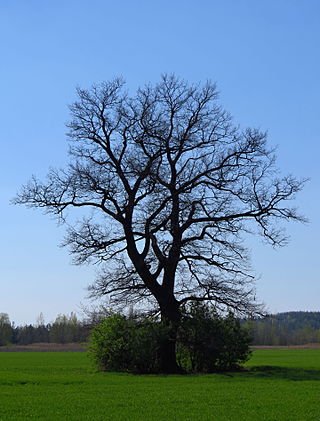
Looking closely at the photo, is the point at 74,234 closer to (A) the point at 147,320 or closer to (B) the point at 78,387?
(A) the point at 147,320

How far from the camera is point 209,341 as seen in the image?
136 ft

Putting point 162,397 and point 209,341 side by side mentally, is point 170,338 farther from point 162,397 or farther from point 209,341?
point 162,397

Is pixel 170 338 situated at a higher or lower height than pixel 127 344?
higher

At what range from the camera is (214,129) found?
42438mm

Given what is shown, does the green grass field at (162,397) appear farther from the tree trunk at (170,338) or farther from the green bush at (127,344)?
the tree trunk at (170,338)

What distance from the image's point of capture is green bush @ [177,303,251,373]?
1631 inches

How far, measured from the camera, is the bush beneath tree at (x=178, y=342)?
133 feet

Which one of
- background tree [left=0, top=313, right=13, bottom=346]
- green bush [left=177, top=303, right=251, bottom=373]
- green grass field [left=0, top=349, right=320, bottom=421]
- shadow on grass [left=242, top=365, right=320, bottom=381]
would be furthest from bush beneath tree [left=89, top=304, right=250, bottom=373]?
background tree [left=0, top=313, right=13, bottom=346]

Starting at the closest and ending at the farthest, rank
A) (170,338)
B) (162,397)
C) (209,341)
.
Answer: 1. (162,397)
2. (170,338)
3. (209,341)

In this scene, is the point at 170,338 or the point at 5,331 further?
the point at 5,331

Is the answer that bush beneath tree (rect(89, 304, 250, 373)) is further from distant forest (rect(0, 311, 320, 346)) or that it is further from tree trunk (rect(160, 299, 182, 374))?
distant forest (rect(0, 311, 320, 346))

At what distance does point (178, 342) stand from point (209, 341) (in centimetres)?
182

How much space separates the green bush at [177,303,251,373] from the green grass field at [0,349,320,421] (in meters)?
3.13

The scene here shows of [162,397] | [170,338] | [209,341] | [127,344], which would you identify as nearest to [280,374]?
[209,341]
